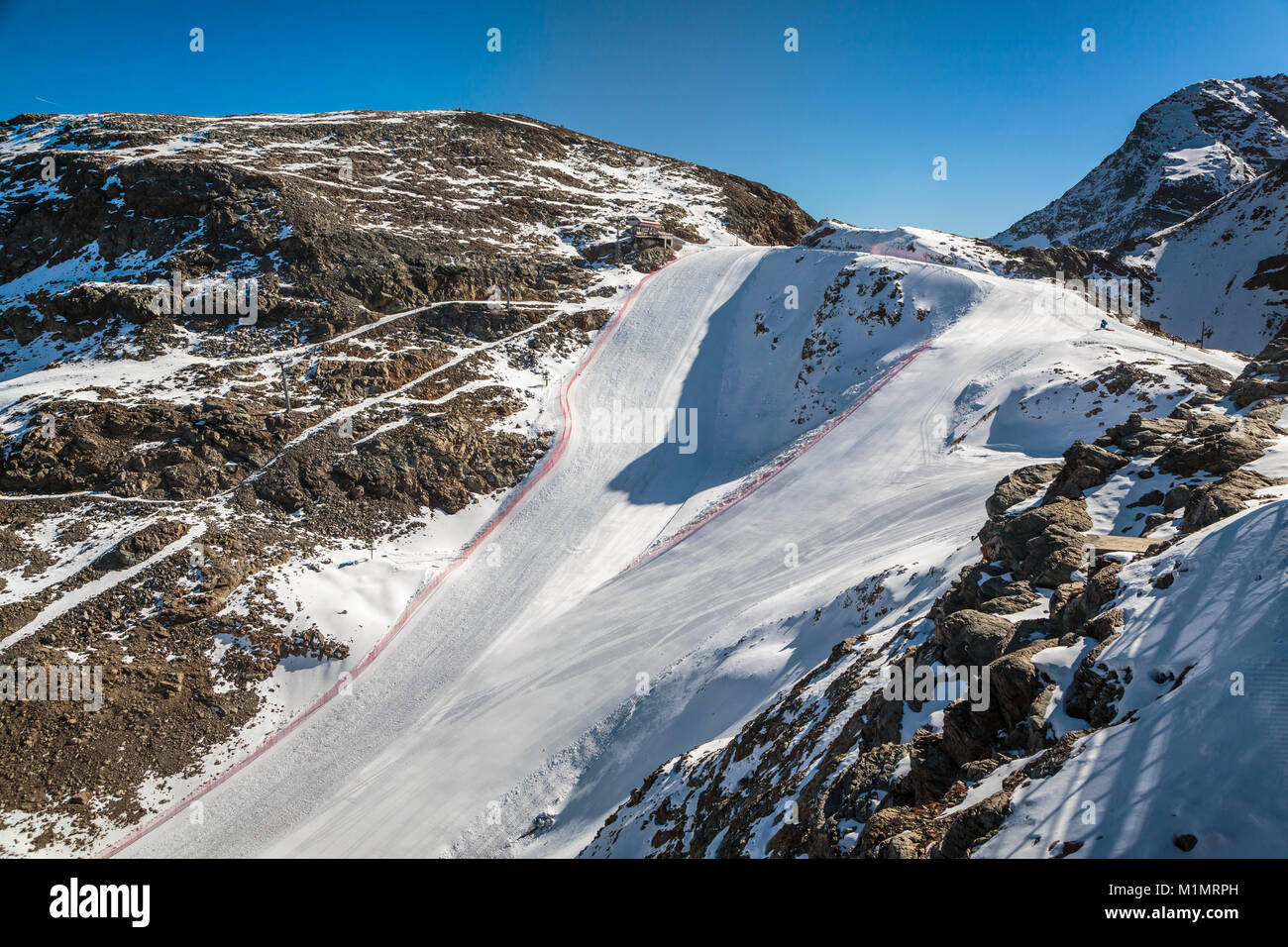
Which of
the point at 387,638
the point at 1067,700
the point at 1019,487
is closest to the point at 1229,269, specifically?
the point at 1019,487

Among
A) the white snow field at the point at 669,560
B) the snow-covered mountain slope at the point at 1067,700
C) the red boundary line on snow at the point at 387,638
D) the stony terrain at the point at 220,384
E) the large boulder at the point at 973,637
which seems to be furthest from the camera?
the stony terrain at the point at 220,384

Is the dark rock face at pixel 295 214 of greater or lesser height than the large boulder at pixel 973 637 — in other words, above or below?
above

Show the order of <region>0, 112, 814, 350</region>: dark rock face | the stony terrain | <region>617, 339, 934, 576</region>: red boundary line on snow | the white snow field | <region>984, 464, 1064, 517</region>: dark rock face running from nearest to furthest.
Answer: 1. <region>984, 464, 1064, 517</region>: dark rock face
2. the white snow field
3. the stony terrain
4. <region>617, 339, 934, 576</region>: red boundary line on snow
5. <region>0, 112, 814, 350</region>: dark rock face

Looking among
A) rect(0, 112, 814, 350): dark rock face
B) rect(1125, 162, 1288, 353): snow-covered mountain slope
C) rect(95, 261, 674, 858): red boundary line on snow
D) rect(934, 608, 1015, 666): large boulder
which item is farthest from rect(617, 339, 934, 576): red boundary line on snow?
rect(1125, 162, 1288, 353): snow-covered mountain slope

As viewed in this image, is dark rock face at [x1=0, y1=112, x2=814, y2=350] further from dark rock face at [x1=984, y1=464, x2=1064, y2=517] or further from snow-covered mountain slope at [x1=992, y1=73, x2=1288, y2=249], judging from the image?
snow-covered mountain slope at [x1=992, y1=73, x2=1288, y2=249]

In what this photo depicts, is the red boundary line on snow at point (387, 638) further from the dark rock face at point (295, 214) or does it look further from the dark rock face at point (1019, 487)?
Result: the dark rock face at point (1019, 487)

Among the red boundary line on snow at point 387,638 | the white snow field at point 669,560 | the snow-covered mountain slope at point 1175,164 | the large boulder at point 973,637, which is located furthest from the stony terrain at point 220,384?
the snow-covered mountain slope at point 1175,164

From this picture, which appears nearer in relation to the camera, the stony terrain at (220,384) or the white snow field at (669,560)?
the white snow field at (669,560)
